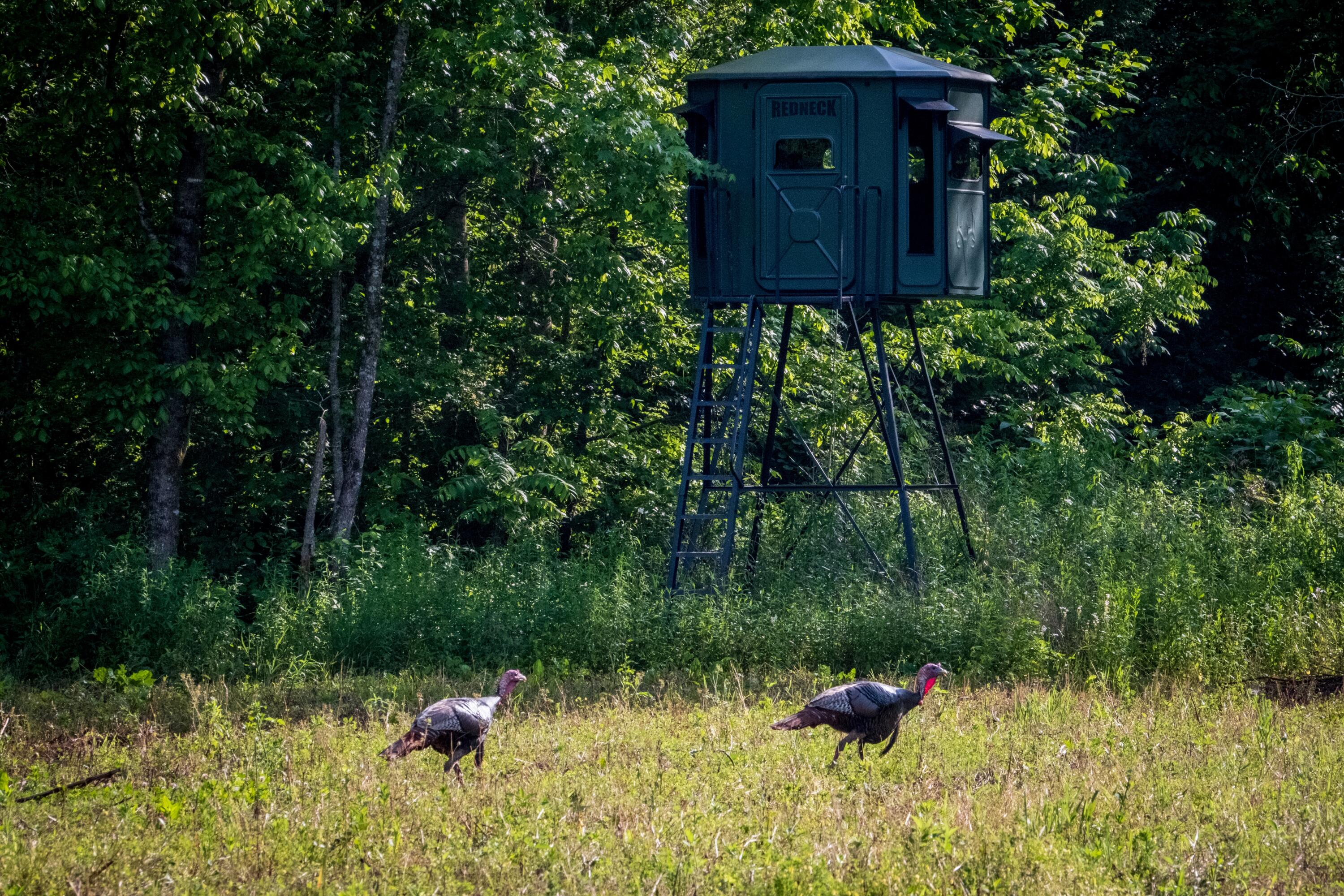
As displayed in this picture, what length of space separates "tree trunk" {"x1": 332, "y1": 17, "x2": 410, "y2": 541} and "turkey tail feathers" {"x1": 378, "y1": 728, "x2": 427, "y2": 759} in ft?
27.1

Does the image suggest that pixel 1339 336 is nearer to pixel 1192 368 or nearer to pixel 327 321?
pixel 1192 368

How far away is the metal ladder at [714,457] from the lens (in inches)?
504

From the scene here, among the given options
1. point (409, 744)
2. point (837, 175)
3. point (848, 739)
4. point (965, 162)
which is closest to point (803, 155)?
point (837, 175)

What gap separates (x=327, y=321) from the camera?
1655 cm

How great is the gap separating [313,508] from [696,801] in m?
9.16

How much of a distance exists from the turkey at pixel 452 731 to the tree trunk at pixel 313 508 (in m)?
8.07

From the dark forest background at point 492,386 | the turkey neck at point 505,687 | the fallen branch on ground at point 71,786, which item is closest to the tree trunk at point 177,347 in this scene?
the dark forest background at point 492,386

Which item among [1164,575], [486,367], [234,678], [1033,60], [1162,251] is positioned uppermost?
[1033,60]

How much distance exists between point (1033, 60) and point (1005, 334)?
569 centimetres

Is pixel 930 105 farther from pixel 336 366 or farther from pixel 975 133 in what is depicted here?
pixel 336 366

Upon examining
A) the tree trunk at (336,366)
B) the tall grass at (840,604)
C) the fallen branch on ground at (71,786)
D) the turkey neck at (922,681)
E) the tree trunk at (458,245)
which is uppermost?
the tree trunk at (458,245)

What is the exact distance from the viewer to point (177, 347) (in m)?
14.7

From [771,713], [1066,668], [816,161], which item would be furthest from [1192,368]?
[771,713]

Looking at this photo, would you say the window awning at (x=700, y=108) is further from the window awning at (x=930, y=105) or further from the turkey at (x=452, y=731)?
the turkey at (x=452, y=731)
